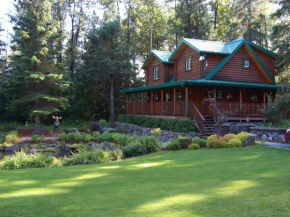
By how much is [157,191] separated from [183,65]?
19.1 meters

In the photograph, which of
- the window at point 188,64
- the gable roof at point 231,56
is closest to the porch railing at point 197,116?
the gable roof at point 231,56

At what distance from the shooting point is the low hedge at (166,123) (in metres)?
17.4

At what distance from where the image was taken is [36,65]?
24250 mm

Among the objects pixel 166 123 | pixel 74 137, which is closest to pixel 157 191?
pixel 166 123

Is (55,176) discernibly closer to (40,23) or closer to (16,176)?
(16,176)

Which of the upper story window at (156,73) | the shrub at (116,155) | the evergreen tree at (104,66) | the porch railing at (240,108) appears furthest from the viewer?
the evergreen tree at (104,66)

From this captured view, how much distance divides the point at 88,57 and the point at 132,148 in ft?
71.1

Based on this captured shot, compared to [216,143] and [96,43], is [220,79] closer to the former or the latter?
[216,143]

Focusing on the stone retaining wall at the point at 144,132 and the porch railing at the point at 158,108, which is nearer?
the stone retaining wall at the point at 144,132

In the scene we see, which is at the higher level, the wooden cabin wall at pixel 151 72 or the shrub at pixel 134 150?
the wooden cabin wall at pixel 151 72

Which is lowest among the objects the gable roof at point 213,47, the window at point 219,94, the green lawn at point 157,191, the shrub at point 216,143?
the green lawn at point 157,191

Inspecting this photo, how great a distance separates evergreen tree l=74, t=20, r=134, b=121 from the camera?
102ft

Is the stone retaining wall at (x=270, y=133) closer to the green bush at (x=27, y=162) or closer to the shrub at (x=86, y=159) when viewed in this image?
the shrub at (x=86, y=159)

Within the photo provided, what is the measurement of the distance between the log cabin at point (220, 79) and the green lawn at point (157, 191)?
36.6ft
